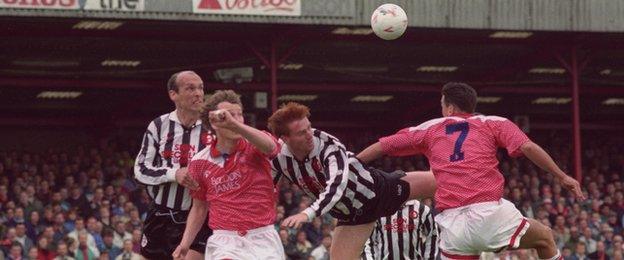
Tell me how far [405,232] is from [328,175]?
399cm

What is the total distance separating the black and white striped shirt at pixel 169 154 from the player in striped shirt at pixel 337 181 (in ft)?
3.73

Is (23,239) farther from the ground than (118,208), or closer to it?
closer to it

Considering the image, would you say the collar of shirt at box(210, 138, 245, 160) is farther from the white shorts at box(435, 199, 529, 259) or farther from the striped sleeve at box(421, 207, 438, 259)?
the striped sleeve at box(421, 207, 438, 259)

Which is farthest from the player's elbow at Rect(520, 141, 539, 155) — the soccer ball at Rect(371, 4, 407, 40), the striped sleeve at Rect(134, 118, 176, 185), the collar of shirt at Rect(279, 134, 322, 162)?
the soccer ball at Rect(371, 4, 407, 40)

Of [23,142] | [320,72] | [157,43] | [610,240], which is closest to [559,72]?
[320,72]

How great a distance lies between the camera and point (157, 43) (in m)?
30.8

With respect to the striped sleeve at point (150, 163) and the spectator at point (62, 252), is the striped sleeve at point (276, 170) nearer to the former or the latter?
the striped sleeve at point (150, 163)

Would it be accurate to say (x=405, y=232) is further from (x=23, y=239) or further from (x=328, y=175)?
(x=23, y=239)

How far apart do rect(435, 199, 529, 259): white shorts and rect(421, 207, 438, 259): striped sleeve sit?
3.12 metres

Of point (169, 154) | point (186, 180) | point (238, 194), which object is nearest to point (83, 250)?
point (169, 154)

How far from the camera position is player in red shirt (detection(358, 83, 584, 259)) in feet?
39.7

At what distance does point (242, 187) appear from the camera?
11062 mm

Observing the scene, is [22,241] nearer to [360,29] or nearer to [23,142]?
[360,29]

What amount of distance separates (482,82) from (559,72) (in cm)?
210
